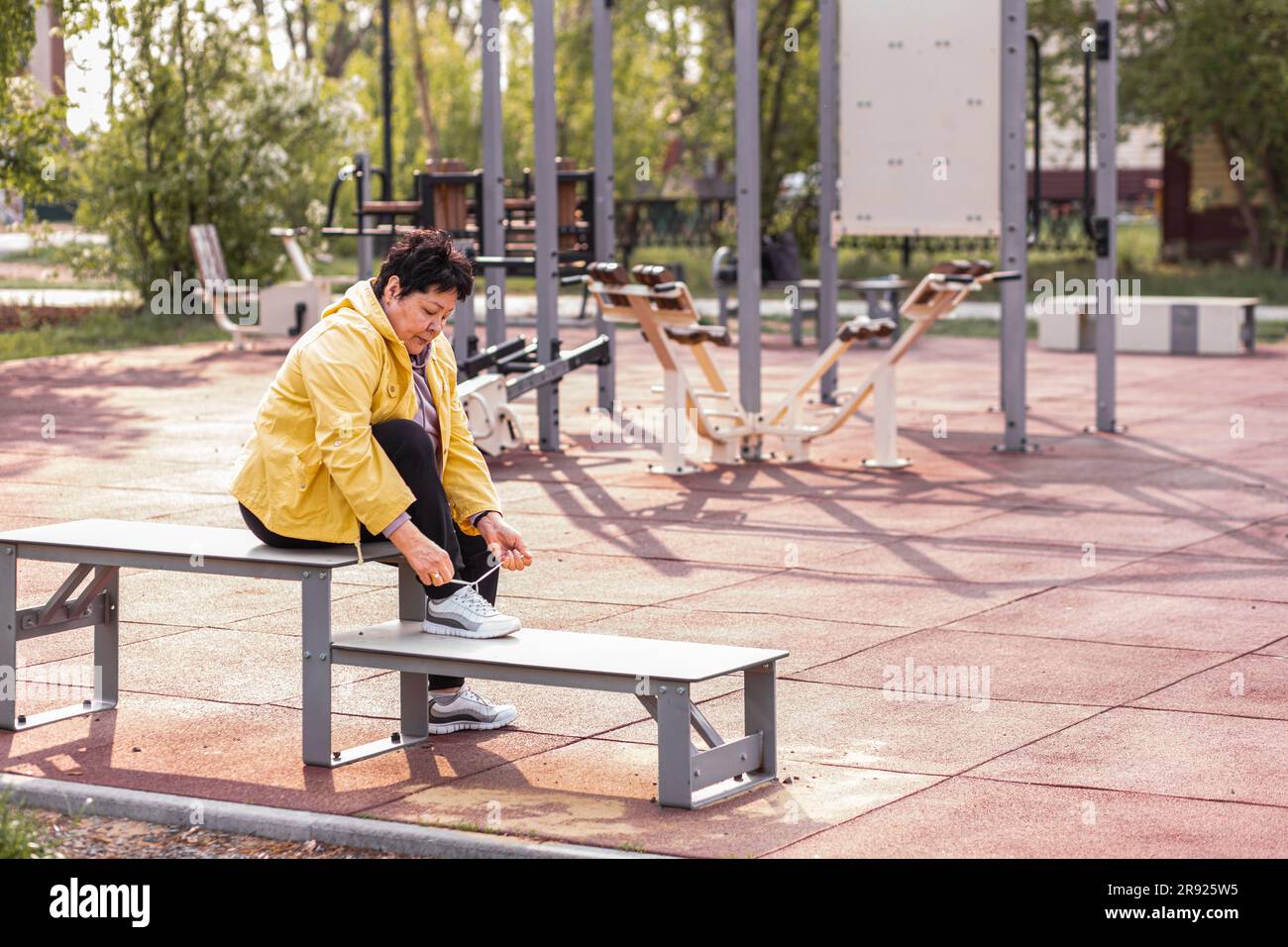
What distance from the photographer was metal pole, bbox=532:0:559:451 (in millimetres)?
12492

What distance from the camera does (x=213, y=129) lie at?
73.3 ft

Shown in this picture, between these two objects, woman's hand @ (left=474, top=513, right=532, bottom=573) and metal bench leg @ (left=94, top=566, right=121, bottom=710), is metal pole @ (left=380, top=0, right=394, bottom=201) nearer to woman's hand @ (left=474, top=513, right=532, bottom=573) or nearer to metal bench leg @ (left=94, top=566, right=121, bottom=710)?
metal bench leg @ (left=94, top=566, right=121, bottom=710)

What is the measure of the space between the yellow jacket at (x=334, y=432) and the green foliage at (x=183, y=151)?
54.2 ft

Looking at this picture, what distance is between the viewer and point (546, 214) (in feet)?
41.2

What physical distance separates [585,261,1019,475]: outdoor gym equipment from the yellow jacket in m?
5.56

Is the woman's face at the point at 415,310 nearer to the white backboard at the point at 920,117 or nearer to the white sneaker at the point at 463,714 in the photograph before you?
the white sneaker at the point at 463,714

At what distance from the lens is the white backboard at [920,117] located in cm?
1284

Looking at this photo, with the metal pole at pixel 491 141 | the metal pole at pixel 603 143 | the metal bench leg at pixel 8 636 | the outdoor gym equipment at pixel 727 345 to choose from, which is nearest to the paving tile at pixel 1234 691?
the metal bench leg at pixel 8 636

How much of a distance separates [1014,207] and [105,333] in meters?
11.1

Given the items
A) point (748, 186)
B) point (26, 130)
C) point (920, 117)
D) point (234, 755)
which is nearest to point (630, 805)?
point (234, 755)

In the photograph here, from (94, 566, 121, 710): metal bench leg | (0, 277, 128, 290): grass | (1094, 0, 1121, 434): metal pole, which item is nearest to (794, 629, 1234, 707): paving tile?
(94, 566, 121, 710): metal bench leg

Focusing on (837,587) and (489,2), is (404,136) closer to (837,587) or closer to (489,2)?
(489,2)
